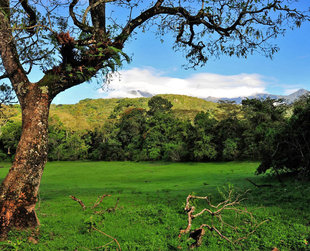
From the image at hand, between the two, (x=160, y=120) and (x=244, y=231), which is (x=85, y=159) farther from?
(x=244, y=231)

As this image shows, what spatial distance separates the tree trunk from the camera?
5.33 metres

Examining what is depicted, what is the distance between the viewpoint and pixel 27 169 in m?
5.55

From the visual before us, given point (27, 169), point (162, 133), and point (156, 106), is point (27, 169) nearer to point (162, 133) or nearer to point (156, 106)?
point (162, 133)

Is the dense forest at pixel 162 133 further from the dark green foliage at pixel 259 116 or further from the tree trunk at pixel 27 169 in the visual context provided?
the tree trunk at pixel 27 169

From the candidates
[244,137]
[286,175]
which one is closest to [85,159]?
[244,137]

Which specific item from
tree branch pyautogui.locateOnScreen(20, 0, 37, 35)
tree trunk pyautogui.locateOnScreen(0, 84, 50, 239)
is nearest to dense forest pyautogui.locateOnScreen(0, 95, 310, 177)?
tree branch pyautogui.locateOnScreen(20, 0, 37, 35)

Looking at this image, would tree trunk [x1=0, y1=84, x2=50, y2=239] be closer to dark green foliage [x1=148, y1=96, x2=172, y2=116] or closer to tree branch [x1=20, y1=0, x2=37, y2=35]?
tree branch [x1=20, y1=0, x2=37, y2=35]

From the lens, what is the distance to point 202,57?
1014 centimetres

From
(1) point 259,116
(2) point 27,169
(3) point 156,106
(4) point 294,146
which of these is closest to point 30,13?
(2) point 27,169

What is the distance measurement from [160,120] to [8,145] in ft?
95.8

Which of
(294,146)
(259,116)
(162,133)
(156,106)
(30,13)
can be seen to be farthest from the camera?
(156,106)

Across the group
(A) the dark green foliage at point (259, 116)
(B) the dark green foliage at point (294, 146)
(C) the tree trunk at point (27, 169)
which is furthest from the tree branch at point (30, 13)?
(A) the dark green foliage at point (259, 116)

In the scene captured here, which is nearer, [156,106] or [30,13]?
[30,13]

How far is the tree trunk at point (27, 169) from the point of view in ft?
17.5
